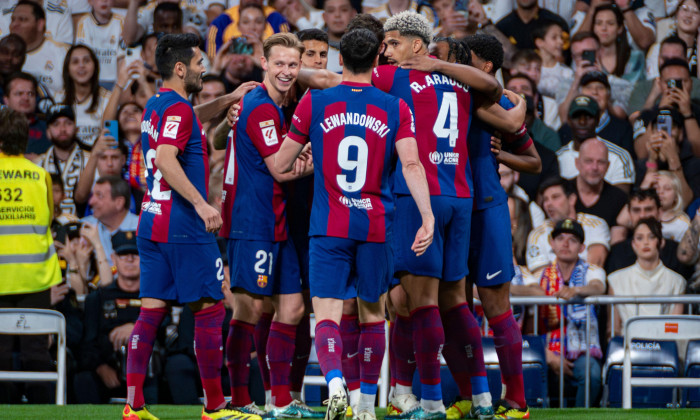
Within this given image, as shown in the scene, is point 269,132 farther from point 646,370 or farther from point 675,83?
point 675,83

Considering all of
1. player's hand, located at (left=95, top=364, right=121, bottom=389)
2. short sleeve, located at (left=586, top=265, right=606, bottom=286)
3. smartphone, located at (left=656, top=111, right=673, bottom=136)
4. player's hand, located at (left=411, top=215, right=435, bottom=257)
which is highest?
smartphone, located at (left=656, top=111, right=673, bottom=136)

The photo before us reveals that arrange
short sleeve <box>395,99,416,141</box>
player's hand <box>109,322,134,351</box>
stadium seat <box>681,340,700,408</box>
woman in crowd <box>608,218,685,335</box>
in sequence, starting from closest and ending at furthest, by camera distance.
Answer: short sleeve <box>395,99,416,141</box>
stadium seat <box>681,340,700,408</box>
player's hand <box>109,322,134,351</box>
woman in crowd <box>608,218,685,335</box>

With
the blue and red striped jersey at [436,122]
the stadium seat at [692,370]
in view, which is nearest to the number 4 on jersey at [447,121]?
the blue and red striped jersey at [436,122]

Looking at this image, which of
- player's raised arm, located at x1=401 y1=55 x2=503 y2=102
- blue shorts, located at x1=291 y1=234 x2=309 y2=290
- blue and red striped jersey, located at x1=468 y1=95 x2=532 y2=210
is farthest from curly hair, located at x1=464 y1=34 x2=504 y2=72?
blue shorts, located at x1=291 y1=234 x2=309 y2=290

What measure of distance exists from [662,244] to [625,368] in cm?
246

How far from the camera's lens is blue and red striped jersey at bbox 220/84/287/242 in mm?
5758

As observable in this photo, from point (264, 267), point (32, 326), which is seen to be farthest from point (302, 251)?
point (32, 326)

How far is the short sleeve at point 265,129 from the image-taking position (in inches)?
226

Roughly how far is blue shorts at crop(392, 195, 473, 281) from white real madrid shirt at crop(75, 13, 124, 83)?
20.0 feet

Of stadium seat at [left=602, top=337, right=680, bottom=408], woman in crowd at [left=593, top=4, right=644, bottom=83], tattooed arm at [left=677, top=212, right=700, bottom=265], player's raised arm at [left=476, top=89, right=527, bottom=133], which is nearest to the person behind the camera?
player's raised arm at [left=476, top=89, right=527, bottom=133]

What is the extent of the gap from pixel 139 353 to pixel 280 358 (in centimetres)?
85

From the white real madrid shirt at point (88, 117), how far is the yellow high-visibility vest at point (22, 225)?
2.68m

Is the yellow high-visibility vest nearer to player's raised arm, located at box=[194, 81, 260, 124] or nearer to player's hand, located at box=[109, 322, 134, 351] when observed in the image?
player's hand, located at box=[109, 322, 134, 351]

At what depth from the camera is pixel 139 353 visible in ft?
17.5
